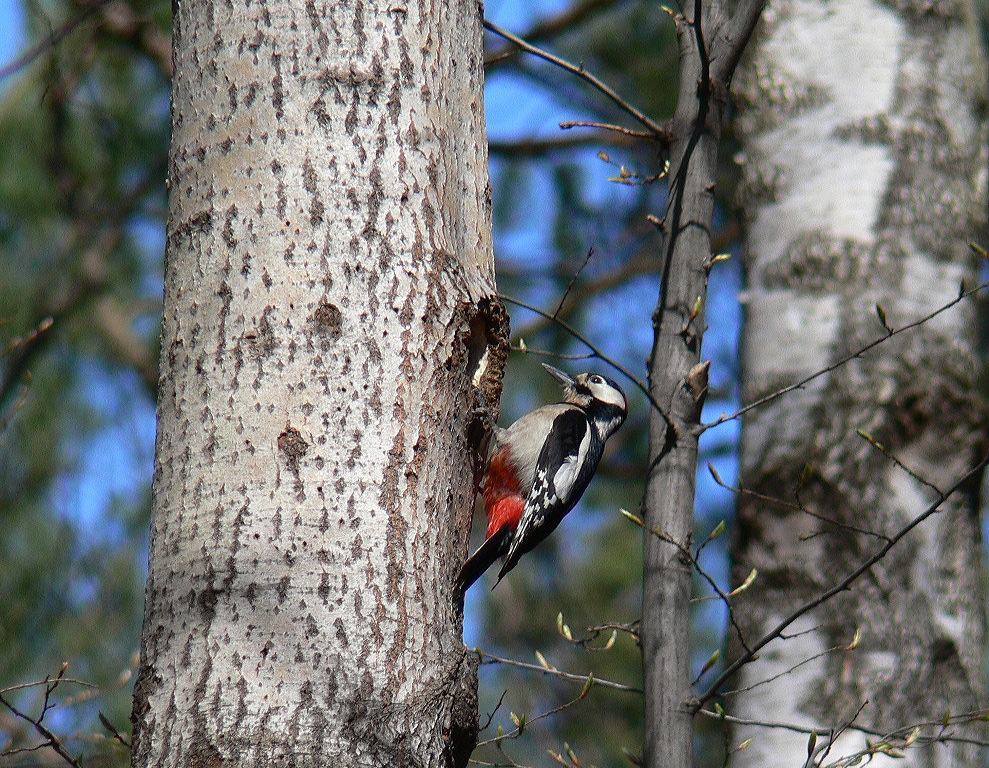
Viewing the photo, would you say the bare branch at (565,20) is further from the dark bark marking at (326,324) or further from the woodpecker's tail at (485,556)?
the dark bark marking at (326,324)

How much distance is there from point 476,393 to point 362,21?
85cm

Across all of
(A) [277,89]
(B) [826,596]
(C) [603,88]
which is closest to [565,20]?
(C) [603,88]

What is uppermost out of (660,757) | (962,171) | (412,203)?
(962,171)

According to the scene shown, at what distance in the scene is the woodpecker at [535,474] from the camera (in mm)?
3635

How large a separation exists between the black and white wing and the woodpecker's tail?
0.05 meters

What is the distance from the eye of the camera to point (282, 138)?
6.82 feet

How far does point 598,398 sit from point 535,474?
96 centimetres

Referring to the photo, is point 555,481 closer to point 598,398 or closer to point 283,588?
point 598,398

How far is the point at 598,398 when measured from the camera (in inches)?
186

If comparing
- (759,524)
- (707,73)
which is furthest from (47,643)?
(707,73)

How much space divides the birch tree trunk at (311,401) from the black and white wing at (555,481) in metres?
1.34

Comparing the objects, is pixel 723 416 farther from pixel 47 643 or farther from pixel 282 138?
pixel 47 643

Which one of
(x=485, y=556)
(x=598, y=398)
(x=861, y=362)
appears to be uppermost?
(x=598, y=398)

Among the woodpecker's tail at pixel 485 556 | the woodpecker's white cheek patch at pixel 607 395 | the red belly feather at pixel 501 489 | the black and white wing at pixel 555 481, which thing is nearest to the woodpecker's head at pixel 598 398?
the woodpecker's white cheek patch at pixel 607 395
